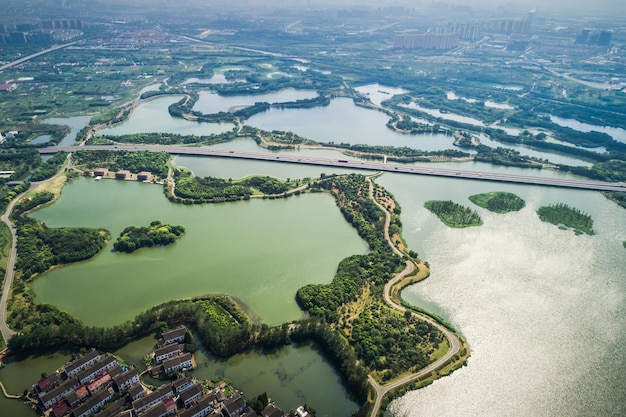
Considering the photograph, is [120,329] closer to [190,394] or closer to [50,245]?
[190,394]

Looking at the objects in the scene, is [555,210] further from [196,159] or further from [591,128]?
[196,159]

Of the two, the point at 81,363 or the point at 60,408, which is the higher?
the point at 81,363

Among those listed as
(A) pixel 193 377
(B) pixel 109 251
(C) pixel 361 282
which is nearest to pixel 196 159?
(B) pixel 109 251

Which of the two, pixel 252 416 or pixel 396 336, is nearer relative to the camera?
pixel 252 416

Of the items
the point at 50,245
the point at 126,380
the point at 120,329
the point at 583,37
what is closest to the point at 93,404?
the point at 126,380

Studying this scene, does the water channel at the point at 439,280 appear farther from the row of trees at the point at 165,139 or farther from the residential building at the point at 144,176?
the row of trees at the point at 165,139

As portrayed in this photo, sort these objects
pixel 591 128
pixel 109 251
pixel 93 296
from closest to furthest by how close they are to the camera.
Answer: pixel 93 296
pixel 109 251
pixel 591 128

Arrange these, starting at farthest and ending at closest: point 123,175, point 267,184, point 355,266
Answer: point 123,175, point 267,184, point 355,266
